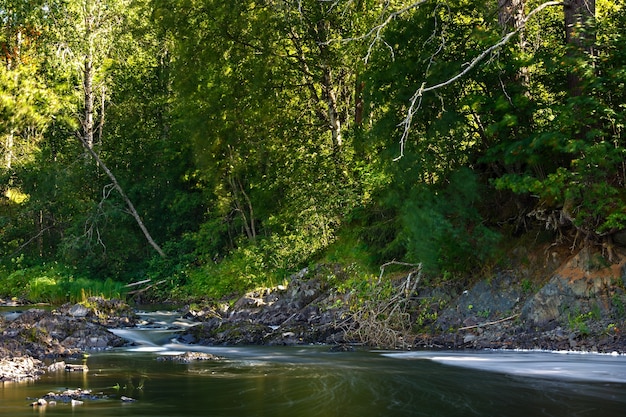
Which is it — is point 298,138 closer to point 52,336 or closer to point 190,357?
point 52,336

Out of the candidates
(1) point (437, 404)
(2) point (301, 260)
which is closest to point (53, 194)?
(2) point (301, 260)

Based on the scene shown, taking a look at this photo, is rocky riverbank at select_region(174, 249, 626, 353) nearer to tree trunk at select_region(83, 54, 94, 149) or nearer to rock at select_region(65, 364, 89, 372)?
rock at select_region(65, 364, 89, 372)

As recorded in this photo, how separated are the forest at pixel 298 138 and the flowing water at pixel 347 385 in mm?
3199

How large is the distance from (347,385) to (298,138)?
1617 centimetres

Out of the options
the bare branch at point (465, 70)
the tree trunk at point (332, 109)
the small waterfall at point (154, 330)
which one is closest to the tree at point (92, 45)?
the tree trunk at point (332, 109)

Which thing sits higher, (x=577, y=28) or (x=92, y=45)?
(x=92, y=45)

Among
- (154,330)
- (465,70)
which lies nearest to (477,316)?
(465,70)

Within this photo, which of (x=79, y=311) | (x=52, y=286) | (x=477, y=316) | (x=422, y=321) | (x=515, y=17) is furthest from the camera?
(x=52, y=286)

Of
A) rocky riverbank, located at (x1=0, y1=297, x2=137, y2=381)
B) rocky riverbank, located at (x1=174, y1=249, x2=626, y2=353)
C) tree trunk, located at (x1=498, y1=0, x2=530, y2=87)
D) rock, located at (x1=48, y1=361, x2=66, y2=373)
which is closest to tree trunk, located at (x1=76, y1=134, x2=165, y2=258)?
rocky riverbank, located at (x1=0, y1=297, x2=137, y2=381)

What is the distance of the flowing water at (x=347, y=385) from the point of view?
9586 mm

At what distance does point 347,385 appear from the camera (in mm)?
11391

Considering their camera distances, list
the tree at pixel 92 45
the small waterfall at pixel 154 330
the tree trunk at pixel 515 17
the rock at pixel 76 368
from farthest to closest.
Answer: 1. the tree at pixel 92 45
2. the small waterfall at pixel 154 330
3. the tree trunk at pixel 515 17
4. the rock at pixel 76 368

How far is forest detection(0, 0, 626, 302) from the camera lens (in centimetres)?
1489

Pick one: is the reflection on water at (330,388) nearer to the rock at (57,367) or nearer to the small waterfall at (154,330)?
the rock at (57,367)
